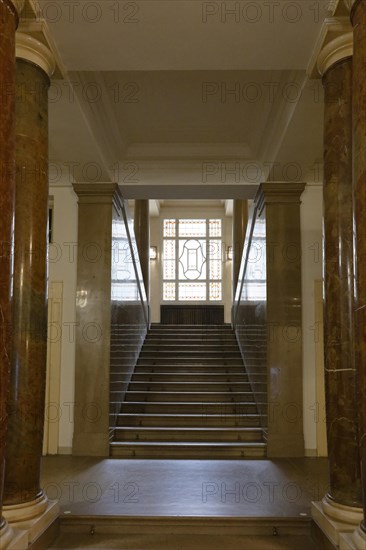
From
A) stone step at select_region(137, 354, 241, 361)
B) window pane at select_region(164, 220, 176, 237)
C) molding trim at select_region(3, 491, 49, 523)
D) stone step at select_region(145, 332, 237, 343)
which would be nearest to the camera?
molding trim at select_region(3, 491, 49, 523)

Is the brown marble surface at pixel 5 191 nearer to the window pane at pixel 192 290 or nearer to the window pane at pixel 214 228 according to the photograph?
the window pane at pixel 192 290

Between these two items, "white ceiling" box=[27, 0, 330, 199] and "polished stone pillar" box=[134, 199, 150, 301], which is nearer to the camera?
"white ceiling" box=[27, 0, 330, 199]

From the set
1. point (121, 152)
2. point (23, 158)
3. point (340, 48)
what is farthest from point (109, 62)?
point (121, 152)

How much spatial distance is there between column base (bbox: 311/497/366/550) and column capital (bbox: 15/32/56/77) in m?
3.99

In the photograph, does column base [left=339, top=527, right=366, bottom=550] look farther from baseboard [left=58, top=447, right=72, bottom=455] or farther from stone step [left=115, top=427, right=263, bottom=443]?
baseboard [left=58, top=447, right=72, bottom=455]

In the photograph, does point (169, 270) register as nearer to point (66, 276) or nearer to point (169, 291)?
point (169, 291)

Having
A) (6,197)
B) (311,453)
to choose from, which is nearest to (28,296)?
(6,197)

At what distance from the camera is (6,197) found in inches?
143

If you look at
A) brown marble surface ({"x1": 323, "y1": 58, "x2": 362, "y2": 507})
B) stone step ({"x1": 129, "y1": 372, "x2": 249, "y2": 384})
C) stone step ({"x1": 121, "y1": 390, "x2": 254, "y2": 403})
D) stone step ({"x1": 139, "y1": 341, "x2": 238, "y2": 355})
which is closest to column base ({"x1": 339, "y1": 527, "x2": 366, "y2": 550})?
brown marble surface ({"x1": 323, "y1": 58, "x2": 362, "y2": 507})

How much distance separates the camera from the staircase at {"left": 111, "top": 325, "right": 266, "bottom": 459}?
7.73 metres

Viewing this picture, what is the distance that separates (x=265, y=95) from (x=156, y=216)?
12.1 meters

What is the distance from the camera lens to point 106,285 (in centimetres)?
823

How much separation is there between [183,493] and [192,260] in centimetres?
1382

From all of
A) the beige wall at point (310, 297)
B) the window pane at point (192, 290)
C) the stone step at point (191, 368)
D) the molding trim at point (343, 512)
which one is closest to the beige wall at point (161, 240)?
the window pane at point (192, 290)
